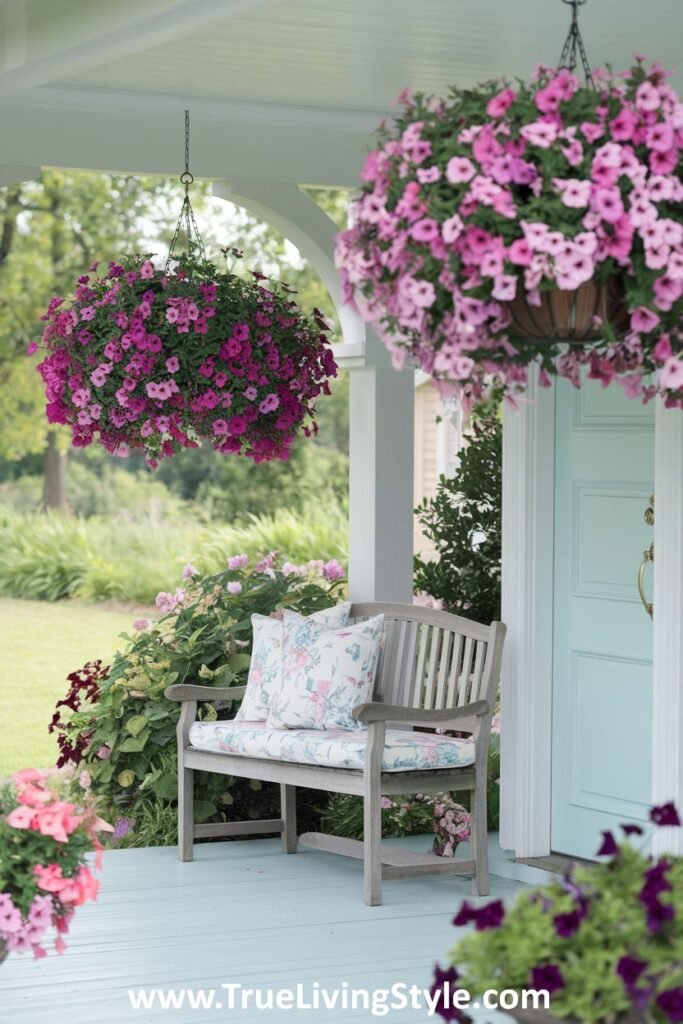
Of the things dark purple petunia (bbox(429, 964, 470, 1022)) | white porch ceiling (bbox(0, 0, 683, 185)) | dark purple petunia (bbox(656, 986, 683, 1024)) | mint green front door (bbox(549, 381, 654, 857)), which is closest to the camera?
dark purple petunia (bbox(656, 986, 683, 1024))

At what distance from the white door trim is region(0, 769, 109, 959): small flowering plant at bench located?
1.96 meters

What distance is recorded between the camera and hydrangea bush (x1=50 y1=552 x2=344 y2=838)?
6188mm

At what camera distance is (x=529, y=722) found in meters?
5.45

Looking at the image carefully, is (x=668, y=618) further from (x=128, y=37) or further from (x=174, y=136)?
(x=174, y=136)

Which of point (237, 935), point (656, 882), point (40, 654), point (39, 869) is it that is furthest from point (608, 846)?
point (40, 654)

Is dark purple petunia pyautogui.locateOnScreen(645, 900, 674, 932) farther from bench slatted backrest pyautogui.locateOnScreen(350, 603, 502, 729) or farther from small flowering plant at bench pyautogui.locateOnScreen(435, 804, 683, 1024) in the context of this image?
bench slatted backrest pyautogui.locateOnScreen(350, 603, 502, 729)

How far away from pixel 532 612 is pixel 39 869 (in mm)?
2593

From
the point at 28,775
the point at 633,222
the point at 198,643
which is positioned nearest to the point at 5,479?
the point at 198,643

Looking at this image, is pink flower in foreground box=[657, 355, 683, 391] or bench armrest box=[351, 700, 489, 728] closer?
pink flower in foreground box=[657, 355, 683, 391]

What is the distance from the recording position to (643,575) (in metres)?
5.08

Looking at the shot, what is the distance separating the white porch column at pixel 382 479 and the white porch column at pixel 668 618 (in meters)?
1.83

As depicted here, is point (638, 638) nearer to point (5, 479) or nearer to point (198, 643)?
point (198, 643)

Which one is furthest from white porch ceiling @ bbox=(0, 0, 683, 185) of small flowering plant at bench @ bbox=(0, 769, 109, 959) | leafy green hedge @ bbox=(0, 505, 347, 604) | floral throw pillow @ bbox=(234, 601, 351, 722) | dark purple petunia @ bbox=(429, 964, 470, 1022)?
leafy green hedge @ bbox=(0, 505, 347, 604)

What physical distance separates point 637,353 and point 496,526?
12.7ft
